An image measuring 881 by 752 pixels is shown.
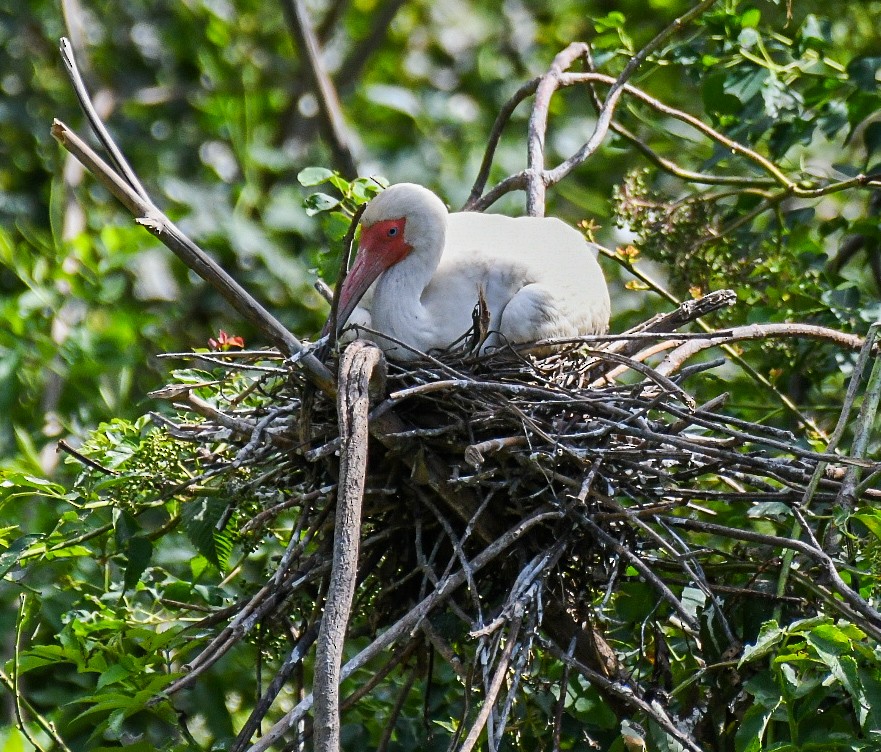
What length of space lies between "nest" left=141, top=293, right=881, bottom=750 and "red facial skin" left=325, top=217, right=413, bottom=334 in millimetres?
465

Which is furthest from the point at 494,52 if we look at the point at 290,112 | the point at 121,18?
the point at 121,18

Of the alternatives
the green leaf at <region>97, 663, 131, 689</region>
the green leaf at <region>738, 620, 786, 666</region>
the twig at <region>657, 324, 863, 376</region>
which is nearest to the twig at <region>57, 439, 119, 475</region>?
the green leaf at <region>97, 663, 131, 689</region>

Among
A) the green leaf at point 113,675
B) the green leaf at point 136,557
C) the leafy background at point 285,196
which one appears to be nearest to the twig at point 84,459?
the leafy background at point 285,196

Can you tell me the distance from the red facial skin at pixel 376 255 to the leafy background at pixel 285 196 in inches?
9.4

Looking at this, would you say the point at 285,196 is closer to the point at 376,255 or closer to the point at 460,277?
the point at 376,255

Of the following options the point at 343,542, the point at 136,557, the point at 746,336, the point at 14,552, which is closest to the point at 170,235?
the point at 343,542

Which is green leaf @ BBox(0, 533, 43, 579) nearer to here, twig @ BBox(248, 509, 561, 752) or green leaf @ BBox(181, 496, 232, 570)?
green leaf @ BBox(181, 496, 232, 570)

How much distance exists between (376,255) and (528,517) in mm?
1144

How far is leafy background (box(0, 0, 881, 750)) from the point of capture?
4004mm

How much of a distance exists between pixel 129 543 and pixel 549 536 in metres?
1.13

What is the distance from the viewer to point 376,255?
3920 mm

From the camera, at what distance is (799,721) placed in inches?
118

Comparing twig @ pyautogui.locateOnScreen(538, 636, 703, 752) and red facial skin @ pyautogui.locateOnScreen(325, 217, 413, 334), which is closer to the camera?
twig @ pyautogui.locateOnScreen(538, 636, 703, 752)

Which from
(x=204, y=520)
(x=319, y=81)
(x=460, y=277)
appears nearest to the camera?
(x=204, y=520)
